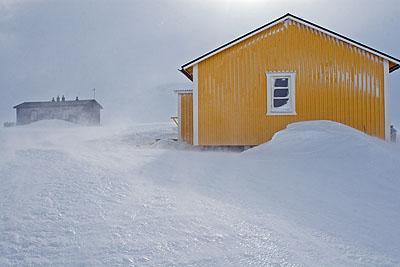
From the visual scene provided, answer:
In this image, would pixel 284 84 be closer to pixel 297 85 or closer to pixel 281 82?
pixel 281 82

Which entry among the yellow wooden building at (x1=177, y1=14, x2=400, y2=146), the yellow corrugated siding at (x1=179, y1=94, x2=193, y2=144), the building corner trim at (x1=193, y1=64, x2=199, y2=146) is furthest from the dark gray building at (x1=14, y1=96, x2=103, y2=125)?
the yellow wooden building at (x1=177, y1=14, x2=400, y2=146)

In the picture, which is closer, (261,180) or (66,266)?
(66,266)

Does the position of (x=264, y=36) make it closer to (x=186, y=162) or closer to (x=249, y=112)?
(x=249, y=112)

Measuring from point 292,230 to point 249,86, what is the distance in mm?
9939

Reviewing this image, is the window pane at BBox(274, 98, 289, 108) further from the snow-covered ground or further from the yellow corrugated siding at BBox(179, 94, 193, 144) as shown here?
the snow-covered ground

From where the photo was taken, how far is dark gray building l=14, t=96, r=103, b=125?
47969 mm

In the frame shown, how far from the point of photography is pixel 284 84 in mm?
13953

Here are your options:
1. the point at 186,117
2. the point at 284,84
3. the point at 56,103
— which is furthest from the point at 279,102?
the point at 56,103

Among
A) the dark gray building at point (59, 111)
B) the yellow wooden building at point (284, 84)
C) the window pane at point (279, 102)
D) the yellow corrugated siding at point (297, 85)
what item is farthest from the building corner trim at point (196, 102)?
the dark gray building at point (59, 111)

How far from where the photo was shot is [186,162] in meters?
8.56

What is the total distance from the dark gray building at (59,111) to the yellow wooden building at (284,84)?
35913 mm

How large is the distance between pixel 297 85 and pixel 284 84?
1.55ft

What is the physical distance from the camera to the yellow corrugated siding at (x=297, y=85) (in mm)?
13562

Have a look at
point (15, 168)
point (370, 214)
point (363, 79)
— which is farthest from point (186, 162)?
point (363, 79)
